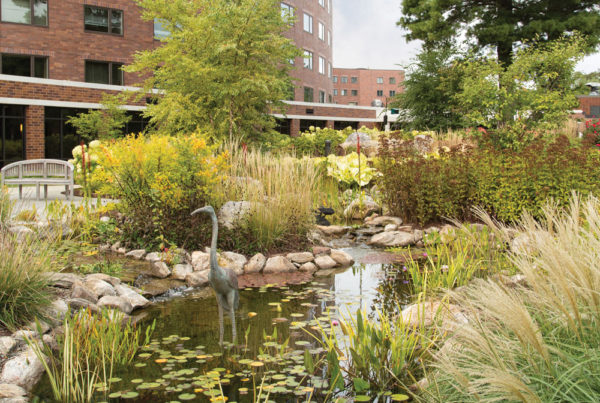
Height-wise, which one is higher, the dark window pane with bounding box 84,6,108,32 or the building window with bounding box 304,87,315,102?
the dark window pane with bounding box 84,6,108,32

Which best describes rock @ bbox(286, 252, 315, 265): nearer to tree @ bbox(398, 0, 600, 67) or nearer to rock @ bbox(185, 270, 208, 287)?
rock @ bbox(185, 270, 208, 287)

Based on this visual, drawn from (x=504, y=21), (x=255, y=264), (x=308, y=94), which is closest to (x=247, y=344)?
(x=255, y=264)

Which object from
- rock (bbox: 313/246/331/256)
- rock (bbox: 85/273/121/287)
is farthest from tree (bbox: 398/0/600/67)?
rock (bbox: 85/273/121/287)

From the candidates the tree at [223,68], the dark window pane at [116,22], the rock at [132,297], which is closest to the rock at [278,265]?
the rock at [132,297]

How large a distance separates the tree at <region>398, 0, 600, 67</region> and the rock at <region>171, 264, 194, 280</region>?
19.8 meters

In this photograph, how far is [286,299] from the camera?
18.6 feet

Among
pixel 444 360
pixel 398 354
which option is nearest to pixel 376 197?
pixel 398 354

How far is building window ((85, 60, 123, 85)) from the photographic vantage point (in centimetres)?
2562

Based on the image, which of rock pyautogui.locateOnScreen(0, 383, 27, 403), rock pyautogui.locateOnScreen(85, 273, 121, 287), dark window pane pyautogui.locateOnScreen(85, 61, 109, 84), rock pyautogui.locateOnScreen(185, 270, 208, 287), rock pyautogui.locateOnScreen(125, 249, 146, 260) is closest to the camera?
rock pyautogui.locateOnScreen(0, 383, 27, 403)

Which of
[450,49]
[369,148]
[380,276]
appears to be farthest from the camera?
[450,49]

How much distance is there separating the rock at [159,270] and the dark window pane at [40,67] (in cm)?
2126

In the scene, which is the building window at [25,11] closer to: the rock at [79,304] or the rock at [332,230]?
the rock at [332,230]

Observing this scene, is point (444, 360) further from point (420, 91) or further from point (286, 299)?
point (420, 91)

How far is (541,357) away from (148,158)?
599 centimetres
